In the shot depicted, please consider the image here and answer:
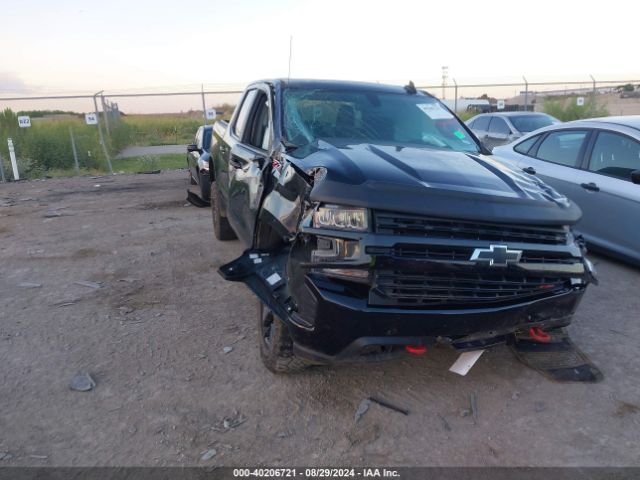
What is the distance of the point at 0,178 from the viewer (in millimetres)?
14203

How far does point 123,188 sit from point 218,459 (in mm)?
10186

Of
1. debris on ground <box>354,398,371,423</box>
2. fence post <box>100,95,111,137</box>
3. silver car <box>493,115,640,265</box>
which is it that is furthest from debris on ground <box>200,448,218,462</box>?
fence post <box>100,95,111,137</box>

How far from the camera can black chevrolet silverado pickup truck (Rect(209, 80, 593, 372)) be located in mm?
2793

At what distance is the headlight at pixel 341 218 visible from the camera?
9.27 ft

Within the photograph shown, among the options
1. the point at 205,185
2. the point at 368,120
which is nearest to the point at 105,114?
the point at 205,185

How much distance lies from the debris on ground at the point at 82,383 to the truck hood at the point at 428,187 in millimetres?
1928

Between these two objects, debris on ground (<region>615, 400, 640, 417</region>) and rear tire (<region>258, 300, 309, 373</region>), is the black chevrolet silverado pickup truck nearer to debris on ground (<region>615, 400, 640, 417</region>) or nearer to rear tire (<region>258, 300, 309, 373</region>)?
rear tire (<region>258, 300, 309, 373</region>)

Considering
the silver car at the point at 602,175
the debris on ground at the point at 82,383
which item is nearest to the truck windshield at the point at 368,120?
the silver car at the point at 602,175

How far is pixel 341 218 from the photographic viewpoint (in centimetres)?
287

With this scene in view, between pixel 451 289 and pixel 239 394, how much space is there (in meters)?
1.47

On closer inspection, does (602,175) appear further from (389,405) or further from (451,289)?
(389,405)

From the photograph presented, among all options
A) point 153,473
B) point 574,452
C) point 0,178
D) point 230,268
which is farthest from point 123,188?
point 574,452

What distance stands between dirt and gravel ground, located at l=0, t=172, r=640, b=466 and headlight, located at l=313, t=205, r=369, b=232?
3.71 feet

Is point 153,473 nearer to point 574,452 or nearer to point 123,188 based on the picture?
point 574,452
